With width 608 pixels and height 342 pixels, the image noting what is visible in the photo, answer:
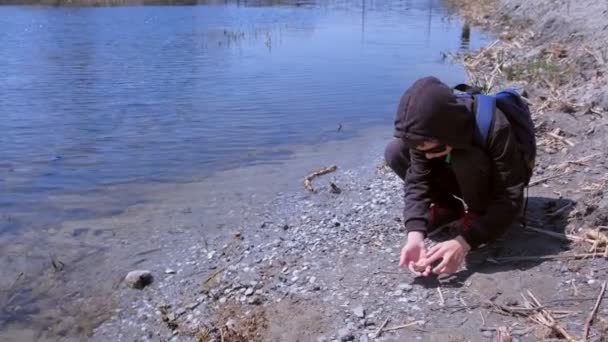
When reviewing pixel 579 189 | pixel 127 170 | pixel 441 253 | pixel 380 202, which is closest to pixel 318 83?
pixel 127 170

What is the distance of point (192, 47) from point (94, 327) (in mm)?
14847

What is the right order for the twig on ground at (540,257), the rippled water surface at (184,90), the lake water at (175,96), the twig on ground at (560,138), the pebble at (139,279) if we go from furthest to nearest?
the rippled water surface at (184,90) → the lake water at (175,96) → the twig on ground at (560,138) → the pebble at (139,279) → the twig on ground at (540,257)

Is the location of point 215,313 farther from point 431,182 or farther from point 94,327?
point 431,182

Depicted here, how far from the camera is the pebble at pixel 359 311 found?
366cm

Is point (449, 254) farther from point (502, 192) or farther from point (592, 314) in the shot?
point (592, 314)

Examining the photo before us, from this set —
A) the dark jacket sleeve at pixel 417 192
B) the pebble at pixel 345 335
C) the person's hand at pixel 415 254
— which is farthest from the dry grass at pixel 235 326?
the dark jacket sleeve at pixel 417 192

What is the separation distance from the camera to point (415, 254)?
3777mm

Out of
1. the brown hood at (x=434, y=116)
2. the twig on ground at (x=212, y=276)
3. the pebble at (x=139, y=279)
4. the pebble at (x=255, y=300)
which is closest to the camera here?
the brown hood at (x=434, y=116)

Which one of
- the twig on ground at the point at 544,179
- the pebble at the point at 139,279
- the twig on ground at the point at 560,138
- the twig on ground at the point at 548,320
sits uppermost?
the twig on ground at the point at 560,138

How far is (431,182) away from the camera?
4043 millimetres

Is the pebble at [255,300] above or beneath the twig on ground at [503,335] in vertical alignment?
beneath

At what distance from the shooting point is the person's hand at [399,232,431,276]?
3.76 m

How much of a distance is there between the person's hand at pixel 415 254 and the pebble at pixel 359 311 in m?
0.38

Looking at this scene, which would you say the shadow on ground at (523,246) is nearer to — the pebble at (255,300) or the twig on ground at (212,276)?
the pebble at (255,300)
